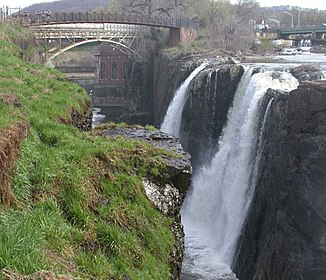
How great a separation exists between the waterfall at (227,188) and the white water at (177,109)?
4287 mm

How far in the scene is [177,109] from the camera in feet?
86.9

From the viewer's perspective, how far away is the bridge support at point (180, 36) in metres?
37.5

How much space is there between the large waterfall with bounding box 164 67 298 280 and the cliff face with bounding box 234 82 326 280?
1360 mm

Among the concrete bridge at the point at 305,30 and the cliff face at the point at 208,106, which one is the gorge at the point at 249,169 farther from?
the concrete bridge at the point at 305,30

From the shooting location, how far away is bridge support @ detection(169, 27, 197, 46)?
3750 centimetres

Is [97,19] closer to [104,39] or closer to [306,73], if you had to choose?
[104,39]

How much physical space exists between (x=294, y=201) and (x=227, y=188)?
5.73 metres

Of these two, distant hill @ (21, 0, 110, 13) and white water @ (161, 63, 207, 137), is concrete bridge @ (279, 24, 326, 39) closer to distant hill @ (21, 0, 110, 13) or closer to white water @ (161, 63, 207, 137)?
white water @ (161, 63, 207, 137)

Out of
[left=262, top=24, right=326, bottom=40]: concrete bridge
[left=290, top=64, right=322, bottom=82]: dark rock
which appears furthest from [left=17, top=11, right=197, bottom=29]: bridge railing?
[left=290, top=64, right=322, bottom=82]: dark rock

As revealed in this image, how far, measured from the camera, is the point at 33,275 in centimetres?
367

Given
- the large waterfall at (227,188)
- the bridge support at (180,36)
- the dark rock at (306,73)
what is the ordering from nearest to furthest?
the large waterfall at (227,188) < the dark rock at (306,73) < the bridge support at (180,36)

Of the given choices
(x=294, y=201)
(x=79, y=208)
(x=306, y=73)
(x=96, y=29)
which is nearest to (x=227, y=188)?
(x=306, y=73)

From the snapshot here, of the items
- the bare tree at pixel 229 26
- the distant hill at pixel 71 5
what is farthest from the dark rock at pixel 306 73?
the distant hill at pixel 71 5

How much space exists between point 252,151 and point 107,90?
2837cm
